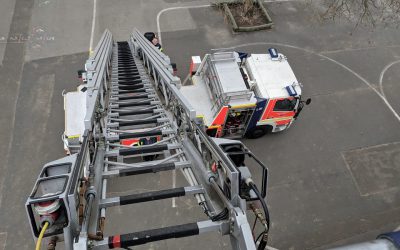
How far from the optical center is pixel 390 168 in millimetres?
13352

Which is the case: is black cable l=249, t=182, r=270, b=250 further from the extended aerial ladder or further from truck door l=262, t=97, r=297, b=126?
truck door l=262, t=97, r=297, b=126

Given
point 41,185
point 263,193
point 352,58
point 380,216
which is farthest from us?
point 352,58

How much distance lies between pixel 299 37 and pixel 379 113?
567 cm

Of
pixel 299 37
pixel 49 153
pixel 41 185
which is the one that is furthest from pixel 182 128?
pixel 299 37

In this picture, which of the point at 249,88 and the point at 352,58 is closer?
the point at 249,88

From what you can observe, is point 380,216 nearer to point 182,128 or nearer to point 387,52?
point 182,128

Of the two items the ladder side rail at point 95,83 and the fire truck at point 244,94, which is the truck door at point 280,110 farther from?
the ladder side rail at point 95,83

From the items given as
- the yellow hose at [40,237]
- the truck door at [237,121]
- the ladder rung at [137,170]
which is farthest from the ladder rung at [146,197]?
the truck door at [237,121]

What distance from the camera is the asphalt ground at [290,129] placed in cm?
1154

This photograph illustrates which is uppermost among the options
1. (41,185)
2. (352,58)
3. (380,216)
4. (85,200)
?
(41,185)

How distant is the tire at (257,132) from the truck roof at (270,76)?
1360 mm

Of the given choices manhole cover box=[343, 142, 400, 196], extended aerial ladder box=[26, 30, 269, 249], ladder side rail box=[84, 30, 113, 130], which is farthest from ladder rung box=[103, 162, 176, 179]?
manhole cover box=[343, 142, 400, 196]

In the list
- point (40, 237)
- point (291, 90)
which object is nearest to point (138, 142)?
point (291, 90)

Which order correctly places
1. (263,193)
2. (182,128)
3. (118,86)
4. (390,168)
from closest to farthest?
(263,193) → (182,128) → (118,86) → (390,168)
